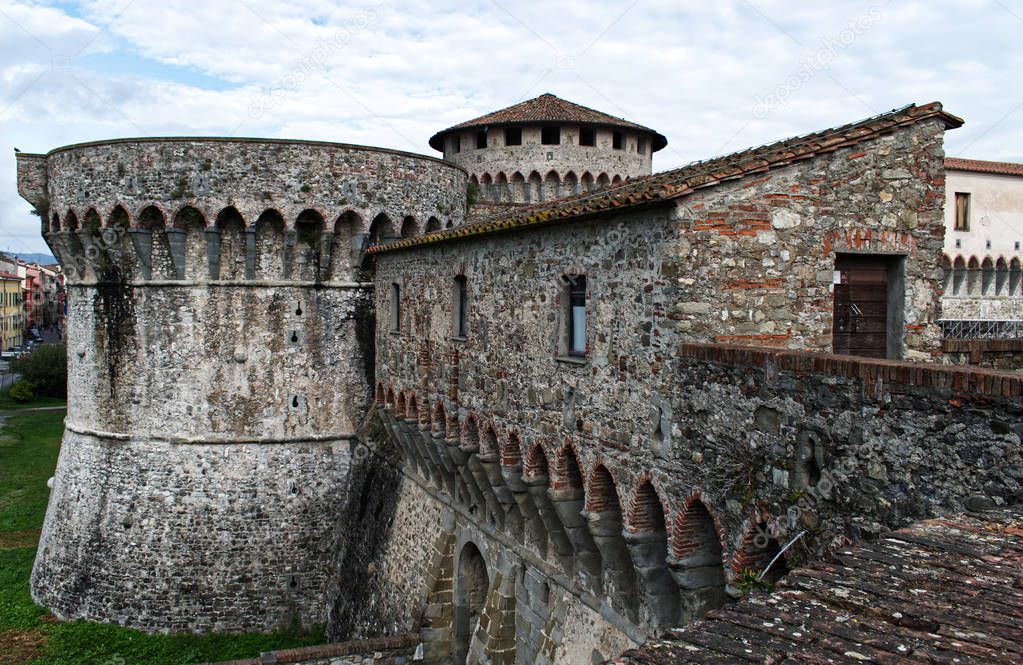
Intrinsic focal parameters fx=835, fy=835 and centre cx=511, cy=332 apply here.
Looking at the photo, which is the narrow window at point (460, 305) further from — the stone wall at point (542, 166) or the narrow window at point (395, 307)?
the stone wall at point (542, 166)

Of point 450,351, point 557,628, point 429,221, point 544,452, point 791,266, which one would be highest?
point 429,221

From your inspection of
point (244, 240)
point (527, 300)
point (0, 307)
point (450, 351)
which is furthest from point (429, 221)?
point (0, 307)

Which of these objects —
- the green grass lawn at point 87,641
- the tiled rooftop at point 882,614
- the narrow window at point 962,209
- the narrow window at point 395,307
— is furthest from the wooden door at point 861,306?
the narrow window at point 962,209

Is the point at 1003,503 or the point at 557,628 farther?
the point at 557,628

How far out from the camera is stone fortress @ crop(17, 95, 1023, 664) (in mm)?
7230

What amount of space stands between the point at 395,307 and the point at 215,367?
163 inches

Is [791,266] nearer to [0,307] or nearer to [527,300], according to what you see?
[527,300]

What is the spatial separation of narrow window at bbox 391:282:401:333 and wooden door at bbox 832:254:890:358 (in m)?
9.94

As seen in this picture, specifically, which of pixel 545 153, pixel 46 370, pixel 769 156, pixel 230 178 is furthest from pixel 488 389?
pixel 46 370

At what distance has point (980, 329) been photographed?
70.8 feet

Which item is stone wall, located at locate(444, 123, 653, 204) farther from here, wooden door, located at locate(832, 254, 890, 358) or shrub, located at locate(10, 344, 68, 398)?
shrub, located at locate(10, 344, 68, 398)

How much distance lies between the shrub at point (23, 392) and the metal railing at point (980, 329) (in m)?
46.0

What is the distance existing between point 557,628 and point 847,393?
640 cm

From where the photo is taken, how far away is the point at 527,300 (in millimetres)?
11430
